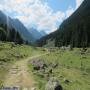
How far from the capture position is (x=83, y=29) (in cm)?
18100

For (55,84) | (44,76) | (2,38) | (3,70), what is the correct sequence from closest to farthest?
1. (55,84)
2. (44,76)
3. (3,70)
4. (2,38)

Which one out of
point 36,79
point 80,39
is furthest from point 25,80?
point 80,39

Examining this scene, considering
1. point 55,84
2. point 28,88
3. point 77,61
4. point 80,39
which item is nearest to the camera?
point 55,84

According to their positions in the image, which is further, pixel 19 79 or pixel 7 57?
pixel 7 57

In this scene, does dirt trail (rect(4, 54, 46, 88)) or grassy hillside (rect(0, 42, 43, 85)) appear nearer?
dirt trail (rect(4, 54, 46, 88))

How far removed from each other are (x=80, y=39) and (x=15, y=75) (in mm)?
131477

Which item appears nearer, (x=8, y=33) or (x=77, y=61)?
(x=77, y=61)

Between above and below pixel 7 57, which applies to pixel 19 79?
below

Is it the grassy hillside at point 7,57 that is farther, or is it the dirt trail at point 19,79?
the grassy hillside at point 7,57

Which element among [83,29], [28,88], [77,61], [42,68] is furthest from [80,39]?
[28,88]

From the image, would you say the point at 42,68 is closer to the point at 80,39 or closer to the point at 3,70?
the point at 3,70

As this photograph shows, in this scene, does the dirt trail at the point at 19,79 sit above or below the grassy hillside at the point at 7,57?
below

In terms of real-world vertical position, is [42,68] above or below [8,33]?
below

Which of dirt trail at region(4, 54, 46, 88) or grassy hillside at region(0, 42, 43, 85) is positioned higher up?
grassy hillside at region(0, 42, 43, 85)
